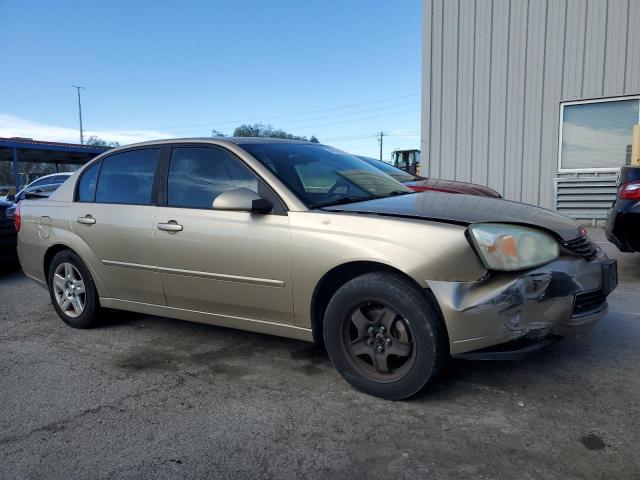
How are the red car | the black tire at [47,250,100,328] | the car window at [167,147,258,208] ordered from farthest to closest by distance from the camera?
the red car → the black tire at [47,250,100,328] → the car window at [167,147,258,208]

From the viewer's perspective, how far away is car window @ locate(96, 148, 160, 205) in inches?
158

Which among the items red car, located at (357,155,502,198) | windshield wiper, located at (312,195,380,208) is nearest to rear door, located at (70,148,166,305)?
windshield wiper, located at (312,195,380,208)

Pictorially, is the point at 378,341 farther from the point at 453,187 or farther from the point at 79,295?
the point at 453,187

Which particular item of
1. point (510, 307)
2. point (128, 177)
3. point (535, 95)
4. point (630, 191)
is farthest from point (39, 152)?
point (510, 307)

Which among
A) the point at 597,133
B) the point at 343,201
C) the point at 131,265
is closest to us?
the point at 343,201

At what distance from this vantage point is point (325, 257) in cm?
301

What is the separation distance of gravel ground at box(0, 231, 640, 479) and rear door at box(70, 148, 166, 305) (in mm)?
507

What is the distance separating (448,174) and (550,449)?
9656 mm

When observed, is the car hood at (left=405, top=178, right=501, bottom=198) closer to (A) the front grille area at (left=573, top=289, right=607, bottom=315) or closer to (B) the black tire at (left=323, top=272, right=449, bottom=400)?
(A) the front grille area at (left=573, top=289, right=607, bottom=315)

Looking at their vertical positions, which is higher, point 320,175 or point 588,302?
point 320,175

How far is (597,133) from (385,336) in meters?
9.30

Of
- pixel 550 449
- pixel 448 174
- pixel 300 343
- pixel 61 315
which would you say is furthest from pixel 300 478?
pixel 448 174

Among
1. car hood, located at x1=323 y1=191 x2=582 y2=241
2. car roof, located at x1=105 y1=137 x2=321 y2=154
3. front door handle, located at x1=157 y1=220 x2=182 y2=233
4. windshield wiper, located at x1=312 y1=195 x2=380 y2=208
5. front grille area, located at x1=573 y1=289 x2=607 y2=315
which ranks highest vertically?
car roof, located at x1=105 y1=137 x2=321 y2=154

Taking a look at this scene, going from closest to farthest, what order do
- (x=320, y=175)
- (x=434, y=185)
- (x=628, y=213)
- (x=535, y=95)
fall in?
(x=320, y=175), (x=628, y=213), (x=434, y=185), (x=535, y=95)
